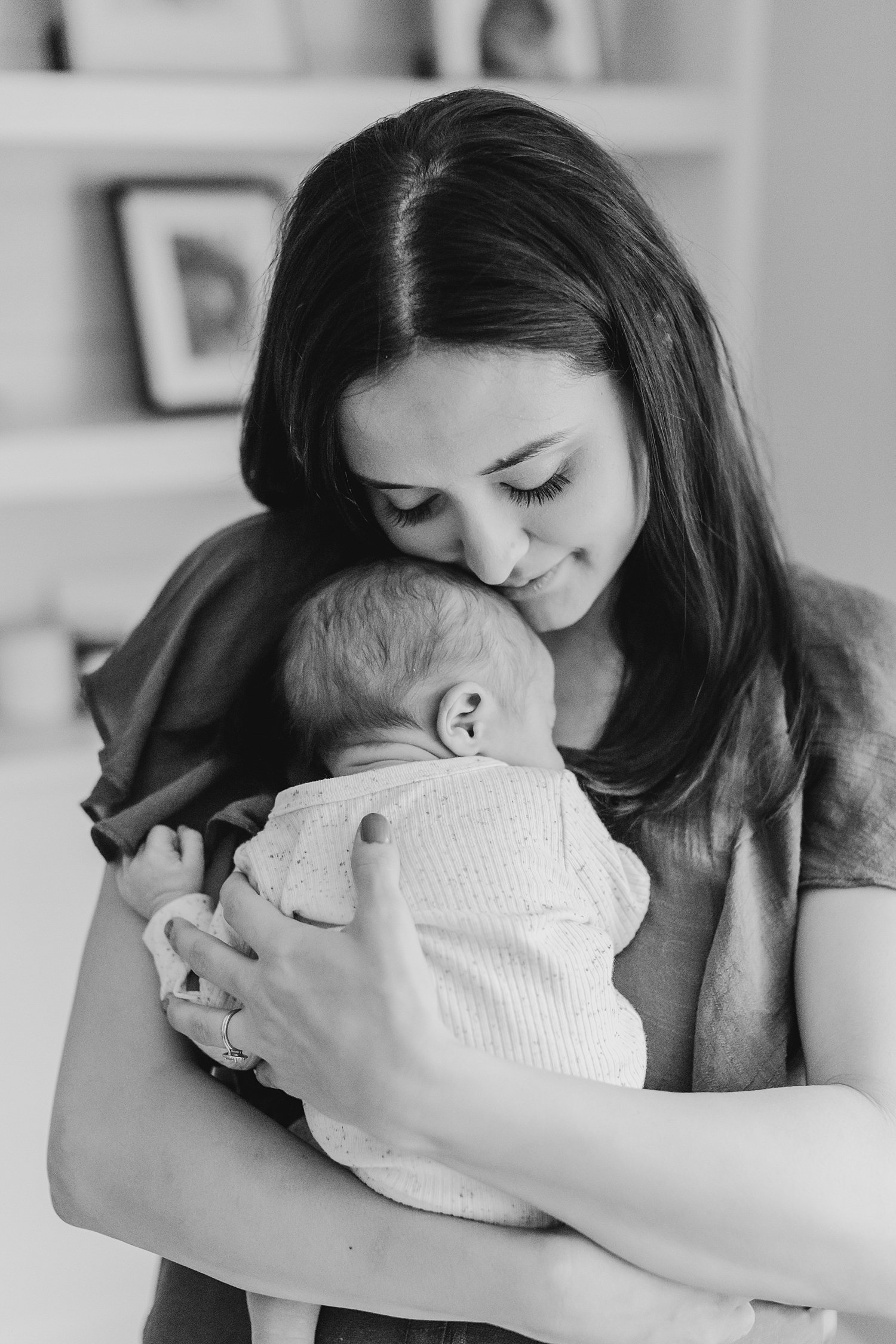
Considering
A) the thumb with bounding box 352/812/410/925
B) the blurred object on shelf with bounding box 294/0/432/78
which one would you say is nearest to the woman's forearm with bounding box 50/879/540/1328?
the thumb with bounding box 352/812/410/925

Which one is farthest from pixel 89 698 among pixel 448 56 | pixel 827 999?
pixel 448 56

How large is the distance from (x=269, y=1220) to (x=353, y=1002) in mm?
226

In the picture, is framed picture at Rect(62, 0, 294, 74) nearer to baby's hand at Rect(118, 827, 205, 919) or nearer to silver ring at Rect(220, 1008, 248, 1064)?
baby's hand at Rect(118, 827, 205, 919)

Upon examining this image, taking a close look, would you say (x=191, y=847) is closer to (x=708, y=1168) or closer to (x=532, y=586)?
(x=532, y=586)

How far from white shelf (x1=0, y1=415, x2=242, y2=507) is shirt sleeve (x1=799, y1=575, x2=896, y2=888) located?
1.09 metres

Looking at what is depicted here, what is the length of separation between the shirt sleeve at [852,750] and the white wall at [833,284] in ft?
3.21

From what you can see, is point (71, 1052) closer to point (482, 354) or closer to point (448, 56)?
point (482, 354)

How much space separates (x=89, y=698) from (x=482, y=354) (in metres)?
0.59

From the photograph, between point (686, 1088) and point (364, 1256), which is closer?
point (364, 1256)

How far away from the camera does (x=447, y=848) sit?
1084 mm

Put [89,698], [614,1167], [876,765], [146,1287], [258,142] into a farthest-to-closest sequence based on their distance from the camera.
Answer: [146,1287], [258,142], [89,698], [876,765], [614,1167]

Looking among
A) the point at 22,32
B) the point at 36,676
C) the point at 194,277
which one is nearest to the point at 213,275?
the point at 194,277

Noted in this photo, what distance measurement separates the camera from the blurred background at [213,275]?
7.09 feet

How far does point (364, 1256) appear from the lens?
105 centimetres
